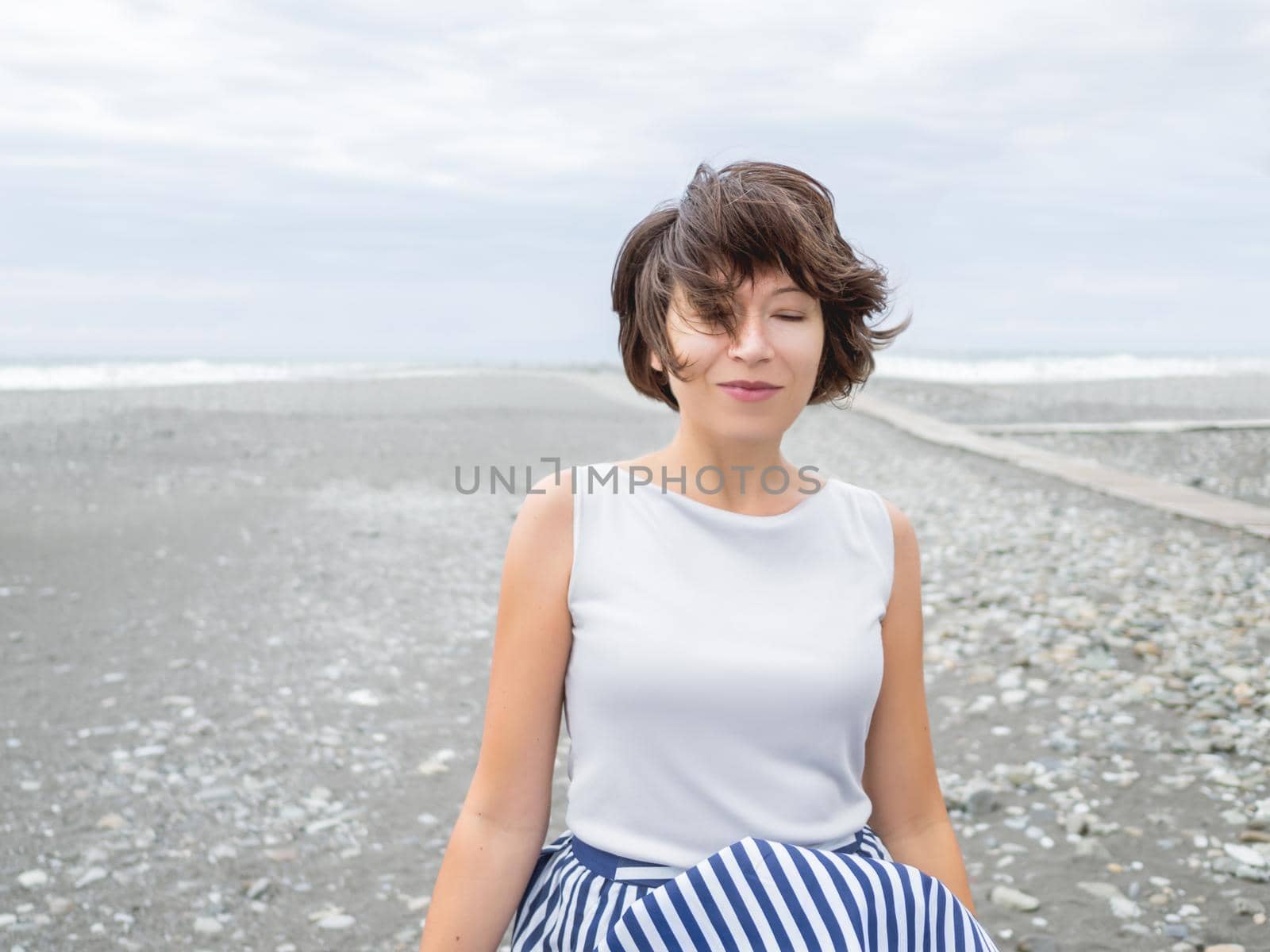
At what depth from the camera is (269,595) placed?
8.61m

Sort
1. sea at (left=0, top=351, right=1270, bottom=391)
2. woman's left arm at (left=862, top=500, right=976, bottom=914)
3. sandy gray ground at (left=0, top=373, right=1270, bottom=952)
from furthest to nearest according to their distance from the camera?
sea at (left=0, top=351, right=1270, bottom=391) → sandy gray ground at (left=0, top=373, right=1270, bottom=952) → woman's left arm at (left=862, top=500, right=976, bottom=914)

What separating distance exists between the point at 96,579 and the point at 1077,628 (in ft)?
24.2

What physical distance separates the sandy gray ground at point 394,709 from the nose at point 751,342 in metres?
2.87

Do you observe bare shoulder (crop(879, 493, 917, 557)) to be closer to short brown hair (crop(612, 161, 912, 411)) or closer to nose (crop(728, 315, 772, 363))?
short brown hair (crop(612, 161, 912, 411))

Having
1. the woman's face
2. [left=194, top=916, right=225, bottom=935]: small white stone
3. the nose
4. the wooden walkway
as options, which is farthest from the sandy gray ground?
the nose

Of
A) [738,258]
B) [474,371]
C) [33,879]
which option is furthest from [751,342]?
[474,371]

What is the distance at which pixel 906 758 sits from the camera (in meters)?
2.08

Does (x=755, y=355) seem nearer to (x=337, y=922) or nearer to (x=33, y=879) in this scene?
(x=337, y=922)

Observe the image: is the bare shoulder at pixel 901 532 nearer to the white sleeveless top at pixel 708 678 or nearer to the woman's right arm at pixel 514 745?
the white sleeveless top at pixel 708 678

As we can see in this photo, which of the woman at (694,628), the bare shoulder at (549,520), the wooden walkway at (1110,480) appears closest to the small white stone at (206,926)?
the woman at (694,628)

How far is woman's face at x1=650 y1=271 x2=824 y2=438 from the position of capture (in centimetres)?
184

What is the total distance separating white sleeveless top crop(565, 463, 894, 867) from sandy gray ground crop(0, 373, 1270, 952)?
7.87 ft

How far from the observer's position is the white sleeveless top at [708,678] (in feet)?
5.96

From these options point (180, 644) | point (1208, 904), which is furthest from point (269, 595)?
point (1208, 904)
